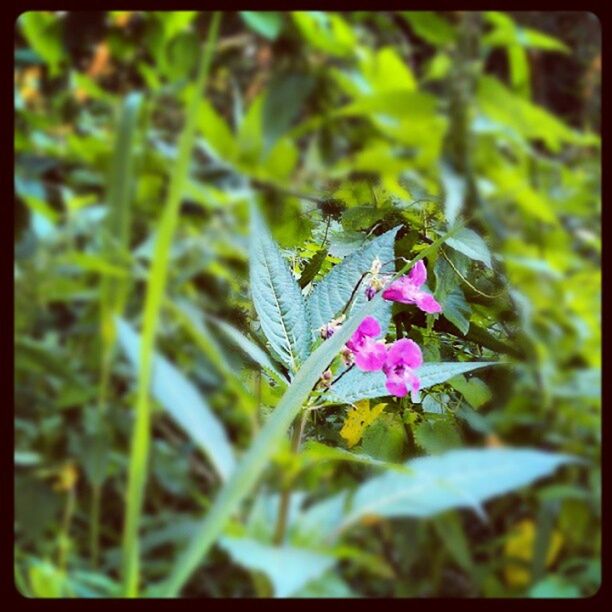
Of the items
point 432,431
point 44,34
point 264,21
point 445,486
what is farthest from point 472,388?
point 44,34

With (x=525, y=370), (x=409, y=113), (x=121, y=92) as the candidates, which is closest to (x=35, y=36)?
(x=121, y=92)

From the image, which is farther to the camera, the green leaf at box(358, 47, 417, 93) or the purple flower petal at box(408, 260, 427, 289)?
the green leaf at box(358, 47, 417, 93)

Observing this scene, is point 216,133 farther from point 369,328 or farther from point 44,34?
point 369,328

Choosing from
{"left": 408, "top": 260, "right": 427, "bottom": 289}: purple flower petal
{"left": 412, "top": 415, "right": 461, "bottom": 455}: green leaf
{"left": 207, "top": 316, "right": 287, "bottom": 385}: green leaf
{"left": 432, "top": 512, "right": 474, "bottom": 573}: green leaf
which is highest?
{"left": 408, "top": 260, "right": 427, "bottom": 289}: purple flower petal

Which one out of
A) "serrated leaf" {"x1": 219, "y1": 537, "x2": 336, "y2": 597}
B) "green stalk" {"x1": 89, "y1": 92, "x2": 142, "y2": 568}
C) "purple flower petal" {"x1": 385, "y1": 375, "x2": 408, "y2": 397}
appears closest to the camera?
"purple flower petal" {"x1": 385, "y1": 375, "x2": 408, "y2": 397}

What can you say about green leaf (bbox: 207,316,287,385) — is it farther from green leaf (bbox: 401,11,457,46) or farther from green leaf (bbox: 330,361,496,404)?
green leaf (bbox: 401,11,457,46)

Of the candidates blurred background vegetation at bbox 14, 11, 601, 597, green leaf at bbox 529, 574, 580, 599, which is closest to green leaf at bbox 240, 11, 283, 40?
blurred background vegetation at bbox 14, 11, 601, 597

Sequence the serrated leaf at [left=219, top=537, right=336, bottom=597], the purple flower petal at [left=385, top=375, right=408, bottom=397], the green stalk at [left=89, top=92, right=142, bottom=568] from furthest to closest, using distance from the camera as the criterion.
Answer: the green stalk at [left=89, top=92, right=142, bottom=568] < the serrated leaf at [left=219, top=537, right=336, bottom=597] < the purple flower petal at [left=385, top=375, right=408, bottom=397]
